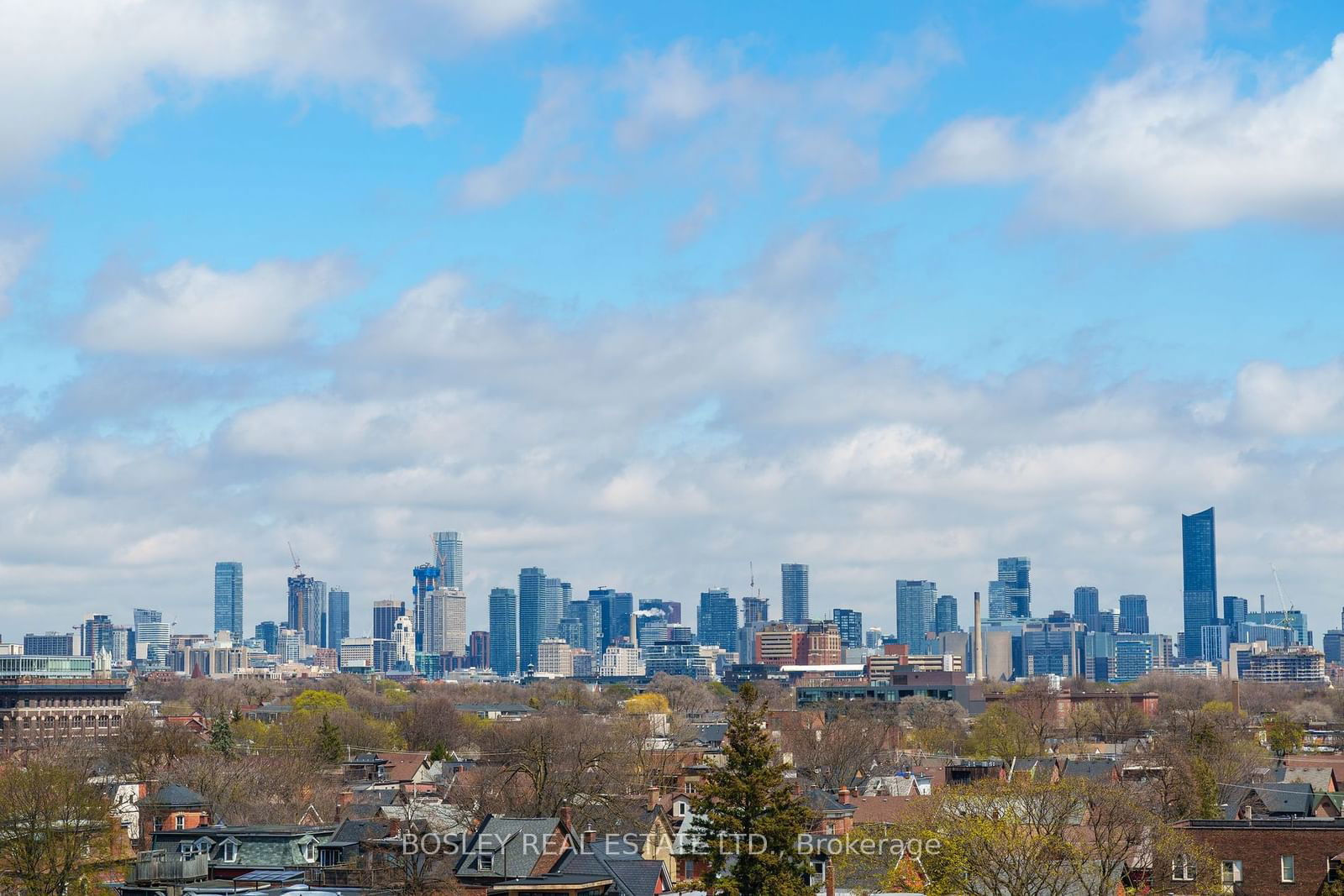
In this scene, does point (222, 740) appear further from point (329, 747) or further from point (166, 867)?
point (166, 867)

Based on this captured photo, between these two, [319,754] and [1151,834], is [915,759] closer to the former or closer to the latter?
[319,754]

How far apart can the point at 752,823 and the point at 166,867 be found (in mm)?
27011

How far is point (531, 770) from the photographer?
108125 millimetres

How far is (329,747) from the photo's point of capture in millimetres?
158750

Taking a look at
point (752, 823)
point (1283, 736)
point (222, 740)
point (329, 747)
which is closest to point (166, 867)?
point (752, 823)

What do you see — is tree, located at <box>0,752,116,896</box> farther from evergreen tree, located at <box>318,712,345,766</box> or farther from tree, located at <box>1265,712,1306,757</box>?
tree, located at <box>1265,712,1306,757</box>

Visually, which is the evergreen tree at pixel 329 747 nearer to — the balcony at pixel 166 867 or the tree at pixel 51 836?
the tree at pixel 51 836

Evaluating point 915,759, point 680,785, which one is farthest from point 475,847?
point 915,759

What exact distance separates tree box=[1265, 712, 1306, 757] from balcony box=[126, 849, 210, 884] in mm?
113180

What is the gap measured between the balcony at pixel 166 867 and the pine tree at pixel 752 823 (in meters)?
24.1

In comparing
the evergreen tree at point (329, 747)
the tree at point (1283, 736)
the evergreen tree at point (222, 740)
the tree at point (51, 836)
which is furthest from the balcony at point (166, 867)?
the tree at point (1283, 736)

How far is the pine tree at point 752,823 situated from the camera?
70.6 m

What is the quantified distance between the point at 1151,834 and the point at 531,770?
46444mm

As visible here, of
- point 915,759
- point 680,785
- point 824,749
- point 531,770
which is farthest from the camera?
point 915,759
